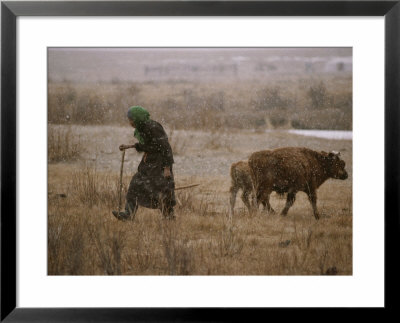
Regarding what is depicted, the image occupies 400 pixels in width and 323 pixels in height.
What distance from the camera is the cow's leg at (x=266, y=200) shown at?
156 inches

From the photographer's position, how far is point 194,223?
395 centimetres

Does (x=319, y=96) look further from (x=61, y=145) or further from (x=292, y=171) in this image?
(x=61, y=145)

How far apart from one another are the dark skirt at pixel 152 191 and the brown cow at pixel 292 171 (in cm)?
67

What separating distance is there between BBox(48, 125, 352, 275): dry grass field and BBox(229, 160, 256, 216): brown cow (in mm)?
47

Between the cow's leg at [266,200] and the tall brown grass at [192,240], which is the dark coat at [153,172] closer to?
the tall brown grass at [192,240]

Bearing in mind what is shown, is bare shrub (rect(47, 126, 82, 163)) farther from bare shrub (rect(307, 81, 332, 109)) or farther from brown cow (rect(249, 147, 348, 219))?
bare shrub (rect(307, 81, 332, 109))

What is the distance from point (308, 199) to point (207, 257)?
89cm

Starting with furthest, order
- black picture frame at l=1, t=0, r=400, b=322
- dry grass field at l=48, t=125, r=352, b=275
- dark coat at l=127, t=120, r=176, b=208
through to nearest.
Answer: dark coat at l=127, t=120, r=176, b=208, dry grass field at l=48, t=125, r=352, b=275, black picture frame at l=1, t=0, r=400, b=322

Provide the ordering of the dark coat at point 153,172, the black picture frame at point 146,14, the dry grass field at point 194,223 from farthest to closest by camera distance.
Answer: the dark coat at point 153,172 → the dry grass field at point 194,223 → the black picture frame at point 146,14

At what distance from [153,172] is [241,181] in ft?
2.31

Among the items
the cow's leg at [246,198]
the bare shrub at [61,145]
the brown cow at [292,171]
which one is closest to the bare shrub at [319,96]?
the brown cow at [292,171]

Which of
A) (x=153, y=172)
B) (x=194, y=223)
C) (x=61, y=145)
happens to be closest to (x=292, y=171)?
(x=194, y=223)

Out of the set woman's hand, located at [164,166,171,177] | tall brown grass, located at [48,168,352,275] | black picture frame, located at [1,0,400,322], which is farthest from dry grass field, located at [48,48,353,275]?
black picture frame, located at [1,0,400,322]

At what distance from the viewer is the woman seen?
3951mm
